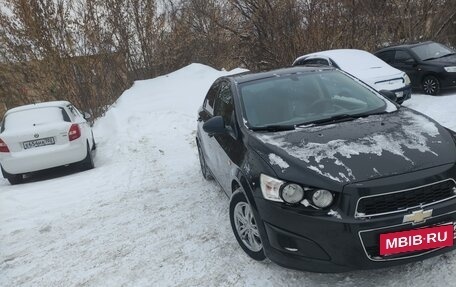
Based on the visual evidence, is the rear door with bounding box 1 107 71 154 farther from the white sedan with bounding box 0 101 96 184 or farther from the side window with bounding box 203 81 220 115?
the side window with bounding box 203 81 220 115

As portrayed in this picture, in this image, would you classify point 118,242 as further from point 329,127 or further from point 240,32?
point 240,32

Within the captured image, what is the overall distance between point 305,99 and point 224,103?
95 centimetres

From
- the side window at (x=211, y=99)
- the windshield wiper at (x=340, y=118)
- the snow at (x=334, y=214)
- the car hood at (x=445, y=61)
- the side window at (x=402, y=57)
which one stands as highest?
the side window at (x=211, y=99)

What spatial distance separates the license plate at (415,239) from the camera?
2908 mm

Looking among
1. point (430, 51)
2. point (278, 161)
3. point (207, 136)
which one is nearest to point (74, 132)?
point (207, 136)

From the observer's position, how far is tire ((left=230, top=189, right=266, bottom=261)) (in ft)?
12.0

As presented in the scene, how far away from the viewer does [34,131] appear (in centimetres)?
775

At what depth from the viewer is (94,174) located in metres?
7.61

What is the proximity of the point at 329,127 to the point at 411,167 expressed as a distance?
91 cm

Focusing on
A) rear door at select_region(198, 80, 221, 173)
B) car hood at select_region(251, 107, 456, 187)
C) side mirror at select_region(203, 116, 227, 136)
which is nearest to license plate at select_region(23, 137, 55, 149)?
rear door at select_region(198, 80, 221, 173)

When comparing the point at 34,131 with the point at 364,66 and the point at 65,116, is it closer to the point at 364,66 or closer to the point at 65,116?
the point at 65,116

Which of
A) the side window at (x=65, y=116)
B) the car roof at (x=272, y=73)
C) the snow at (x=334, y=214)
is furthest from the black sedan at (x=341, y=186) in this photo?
the side window at (x=65, y=116)

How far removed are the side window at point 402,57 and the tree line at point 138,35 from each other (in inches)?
161

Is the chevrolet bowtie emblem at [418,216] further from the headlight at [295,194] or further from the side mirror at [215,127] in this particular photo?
the side mirror at [215,127]
